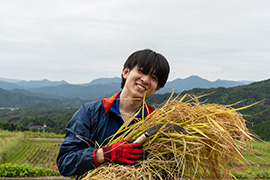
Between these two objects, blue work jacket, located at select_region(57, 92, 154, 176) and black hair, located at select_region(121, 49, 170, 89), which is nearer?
blue work jacket, located at select_region(57, 92, 154, 176)

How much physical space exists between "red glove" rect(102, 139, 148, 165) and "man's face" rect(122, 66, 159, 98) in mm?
334

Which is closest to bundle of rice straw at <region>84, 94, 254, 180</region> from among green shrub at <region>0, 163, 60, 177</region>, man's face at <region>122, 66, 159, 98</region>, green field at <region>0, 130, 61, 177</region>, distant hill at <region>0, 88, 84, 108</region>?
man's face at <region>122, 66, 159, 98</region>

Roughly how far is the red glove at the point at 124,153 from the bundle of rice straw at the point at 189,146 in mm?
28

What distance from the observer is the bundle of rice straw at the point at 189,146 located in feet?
3.86

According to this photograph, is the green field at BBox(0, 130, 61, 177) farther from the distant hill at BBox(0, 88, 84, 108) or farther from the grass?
the distant hill at BBox(0, 88, 84, 108)

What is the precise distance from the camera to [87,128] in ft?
4.62

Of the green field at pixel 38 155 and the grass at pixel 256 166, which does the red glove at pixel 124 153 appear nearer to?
the grass at pixel 256 166

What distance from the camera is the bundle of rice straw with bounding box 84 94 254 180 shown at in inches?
46.3

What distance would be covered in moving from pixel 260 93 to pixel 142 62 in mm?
66621

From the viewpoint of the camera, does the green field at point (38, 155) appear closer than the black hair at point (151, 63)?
No

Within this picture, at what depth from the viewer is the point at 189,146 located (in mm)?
1228

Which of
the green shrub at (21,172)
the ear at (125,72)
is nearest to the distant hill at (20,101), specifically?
the green shrub at (21,172)

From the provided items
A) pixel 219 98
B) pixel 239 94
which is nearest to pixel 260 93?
pixel 239 94

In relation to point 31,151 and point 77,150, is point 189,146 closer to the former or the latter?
point 77,150
